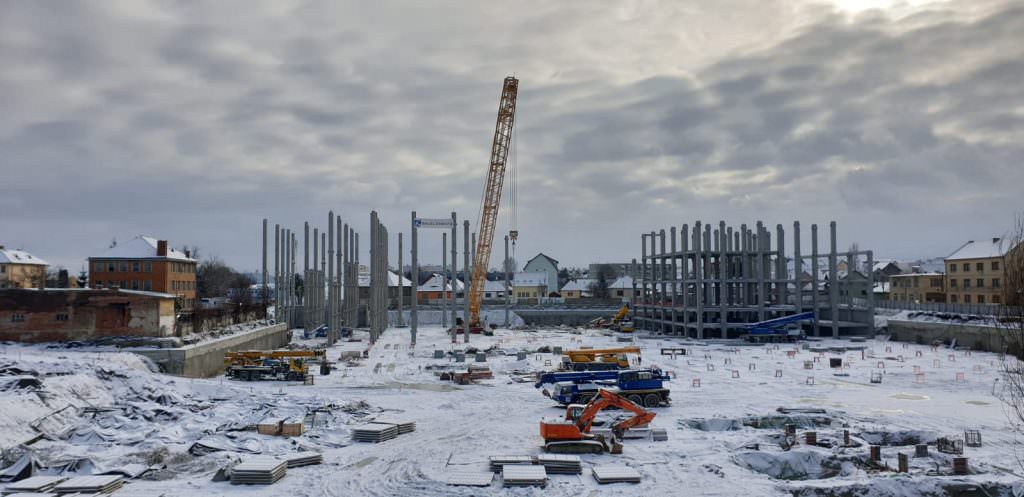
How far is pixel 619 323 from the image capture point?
73312mm

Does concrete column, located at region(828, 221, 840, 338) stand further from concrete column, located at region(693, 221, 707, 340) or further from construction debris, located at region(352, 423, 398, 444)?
construction debris, located at region(352, 423, 398, 444)

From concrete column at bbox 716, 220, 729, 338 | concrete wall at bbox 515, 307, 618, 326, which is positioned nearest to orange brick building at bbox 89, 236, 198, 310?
concrete wall at bbox 515, 307, 618, 326

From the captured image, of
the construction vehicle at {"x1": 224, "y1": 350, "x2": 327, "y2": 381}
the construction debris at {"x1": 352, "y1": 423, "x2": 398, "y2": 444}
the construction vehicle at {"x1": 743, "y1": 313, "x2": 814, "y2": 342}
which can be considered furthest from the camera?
the construction vehicle at {"x1": 743, "y1": 313, "x2": 814, "y2": 342}

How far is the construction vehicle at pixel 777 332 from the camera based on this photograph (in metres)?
56.7

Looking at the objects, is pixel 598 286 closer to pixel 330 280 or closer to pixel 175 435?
pixel 330 280

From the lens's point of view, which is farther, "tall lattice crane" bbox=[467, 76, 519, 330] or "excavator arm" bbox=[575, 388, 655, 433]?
"tall lattice crane" bbox=[467, 76, 519, 330]

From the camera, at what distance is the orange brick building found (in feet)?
216

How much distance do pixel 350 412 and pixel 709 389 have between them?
16731 mm

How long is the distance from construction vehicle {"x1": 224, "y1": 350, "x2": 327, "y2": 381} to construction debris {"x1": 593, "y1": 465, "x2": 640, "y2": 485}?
21163 mm

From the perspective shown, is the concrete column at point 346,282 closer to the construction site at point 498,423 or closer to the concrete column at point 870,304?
the construction site at point 498,423

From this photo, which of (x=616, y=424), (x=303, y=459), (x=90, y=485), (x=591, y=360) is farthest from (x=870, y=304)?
(x=90, y=485)

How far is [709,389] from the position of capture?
32.1 m

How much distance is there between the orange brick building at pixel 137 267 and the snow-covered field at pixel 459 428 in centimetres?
3307

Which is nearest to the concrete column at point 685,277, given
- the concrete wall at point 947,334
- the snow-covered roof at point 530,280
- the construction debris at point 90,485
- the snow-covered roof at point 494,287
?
the concrete wall at point 947,334
